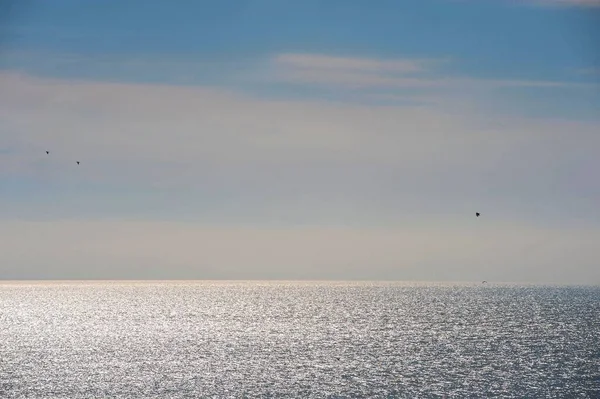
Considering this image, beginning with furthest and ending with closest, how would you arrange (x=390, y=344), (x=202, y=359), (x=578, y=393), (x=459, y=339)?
(x=459, y=339)
(x=390, y=344)
(x=202, y=359)
(x=578, y=393)

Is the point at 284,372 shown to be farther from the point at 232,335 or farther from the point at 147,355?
the point at 232,335

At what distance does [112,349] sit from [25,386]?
49060 millimetres

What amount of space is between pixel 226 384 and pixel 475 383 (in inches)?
1212

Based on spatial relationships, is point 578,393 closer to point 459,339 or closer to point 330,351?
point 330,351

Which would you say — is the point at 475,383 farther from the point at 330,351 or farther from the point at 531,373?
the point at 330,351

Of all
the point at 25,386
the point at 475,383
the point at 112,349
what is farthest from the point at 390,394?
the point at 112,349

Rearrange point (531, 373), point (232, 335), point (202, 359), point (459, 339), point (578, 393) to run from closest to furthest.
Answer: point (578, 393)
point (531, 373)
point (202, 359)
point (459, 339)
point (232, 335)


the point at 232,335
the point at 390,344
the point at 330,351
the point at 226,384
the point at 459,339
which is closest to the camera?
the point at 226,384

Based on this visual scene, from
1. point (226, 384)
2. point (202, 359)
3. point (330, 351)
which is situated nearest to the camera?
point (226, 384)

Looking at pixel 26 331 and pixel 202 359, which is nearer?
pixel 202 359

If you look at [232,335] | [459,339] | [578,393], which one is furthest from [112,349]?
[578,393]

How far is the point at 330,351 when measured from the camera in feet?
475

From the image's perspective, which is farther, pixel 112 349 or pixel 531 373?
pixel 112 349

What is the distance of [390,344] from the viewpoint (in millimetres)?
157875
